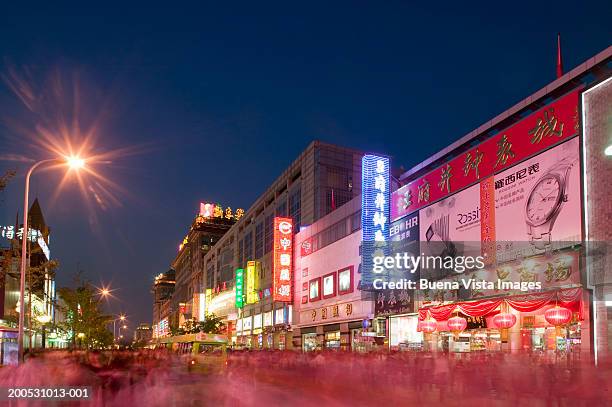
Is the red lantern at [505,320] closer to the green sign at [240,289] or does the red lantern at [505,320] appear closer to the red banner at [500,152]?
the red banner at [500,152]

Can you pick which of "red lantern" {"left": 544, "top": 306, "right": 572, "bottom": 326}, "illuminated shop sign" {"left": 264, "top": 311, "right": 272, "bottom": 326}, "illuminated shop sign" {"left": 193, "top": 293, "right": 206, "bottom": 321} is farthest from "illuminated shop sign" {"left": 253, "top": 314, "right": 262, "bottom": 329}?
"red lantern" {"left": 544, "top": 306, "right": 572, "bottom": 326}

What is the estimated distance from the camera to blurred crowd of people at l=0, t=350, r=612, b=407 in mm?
9289

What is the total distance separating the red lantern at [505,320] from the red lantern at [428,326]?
6.27 meters

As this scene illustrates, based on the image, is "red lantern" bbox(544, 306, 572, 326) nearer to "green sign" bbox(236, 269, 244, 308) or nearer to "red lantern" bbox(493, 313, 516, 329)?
"red lantern" bbox(493, 313, 516, 329)

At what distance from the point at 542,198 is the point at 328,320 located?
29396 mm

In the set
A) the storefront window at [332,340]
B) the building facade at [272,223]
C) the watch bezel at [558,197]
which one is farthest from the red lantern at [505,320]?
the building facade at [272,223]

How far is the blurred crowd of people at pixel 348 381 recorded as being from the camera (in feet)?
30.5

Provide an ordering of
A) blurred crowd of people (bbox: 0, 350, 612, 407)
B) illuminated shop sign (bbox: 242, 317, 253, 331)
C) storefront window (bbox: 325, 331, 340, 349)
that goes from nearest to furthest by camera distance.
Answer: blurred crowd of people (bbox: 0, 350, 612, 407), storefront window (bbox: 325, 331, 340, 349), illuminated shop sign (bbox: 242, 317, 253, 331)

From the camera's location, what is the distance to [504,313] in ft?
92.7

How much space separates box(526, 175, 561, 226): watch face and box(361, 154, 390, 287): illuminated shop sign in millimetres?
14226

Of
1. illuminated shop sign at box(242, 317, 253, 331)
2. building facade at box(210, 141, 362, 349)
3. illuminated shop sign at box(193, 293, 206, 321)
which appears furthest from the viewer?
illuminated shop sign at box(193, 293, 206, 321)

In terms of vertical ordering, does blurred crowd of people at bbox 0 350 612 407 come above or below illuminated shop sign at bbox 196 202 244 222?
below

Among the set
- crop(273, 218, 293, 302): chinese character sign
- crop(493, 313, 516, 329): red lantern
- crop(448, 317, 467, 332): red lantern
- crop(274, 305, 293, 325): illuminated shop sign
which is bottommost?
crop(274, 305, 293, 325): illuminated shop sign

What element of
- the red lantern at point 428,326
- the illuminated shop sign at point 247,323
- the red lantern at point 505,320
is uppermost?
the red lantern at point 505,320
